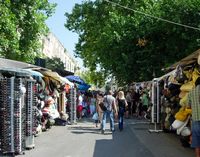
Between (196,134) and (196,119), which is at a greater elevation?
(196,119)

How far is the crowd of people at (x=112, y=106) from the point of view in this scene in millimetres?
19875

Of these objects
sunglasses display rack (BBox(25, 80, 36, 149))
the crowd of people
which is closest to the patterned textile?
sunglasses display rack (BBox(25, 80, 36, 149))

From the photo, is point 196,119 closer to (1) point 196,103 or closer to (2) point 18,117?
(1) point 196,103

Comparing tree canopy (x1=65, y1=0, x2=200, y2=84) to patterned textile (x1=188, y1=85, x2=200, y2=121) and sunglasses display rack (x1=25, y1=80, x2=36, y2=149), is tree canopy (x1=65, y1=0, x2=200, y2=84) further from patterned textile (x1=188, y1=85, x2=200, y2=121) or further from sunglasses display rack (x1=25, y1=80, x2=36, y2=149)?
patterned textile (x1=188, y1=85, x2=200, y2=121)

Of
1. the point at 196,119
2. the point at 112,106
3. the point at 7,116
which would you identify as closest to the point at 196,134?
the point at 196,119

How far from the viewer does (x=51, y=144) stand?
15.4 m

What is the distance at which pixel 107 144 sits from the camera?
15.7m

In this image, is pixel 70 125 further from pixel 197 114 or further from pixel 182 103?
pixel 197 114

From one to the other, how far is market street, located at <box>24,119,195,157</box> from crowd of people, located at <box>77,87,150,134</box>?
0.87 m

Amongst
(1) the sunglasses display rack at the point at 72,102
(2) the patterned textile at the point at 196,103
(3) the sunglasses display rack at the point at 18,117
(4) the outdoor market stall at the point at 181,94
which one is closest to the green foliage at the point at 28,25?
(1) the sunglasses display rack at the point at 72,102

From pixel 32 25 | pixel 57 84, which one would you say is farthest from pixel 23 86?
pixel 32 25

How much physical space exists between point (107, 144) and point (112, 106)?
444 centimetres

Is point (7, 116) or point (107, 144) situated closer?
point (7, 116)

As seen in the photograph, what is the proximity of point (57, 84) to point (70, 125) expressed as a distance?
2.19 meters
